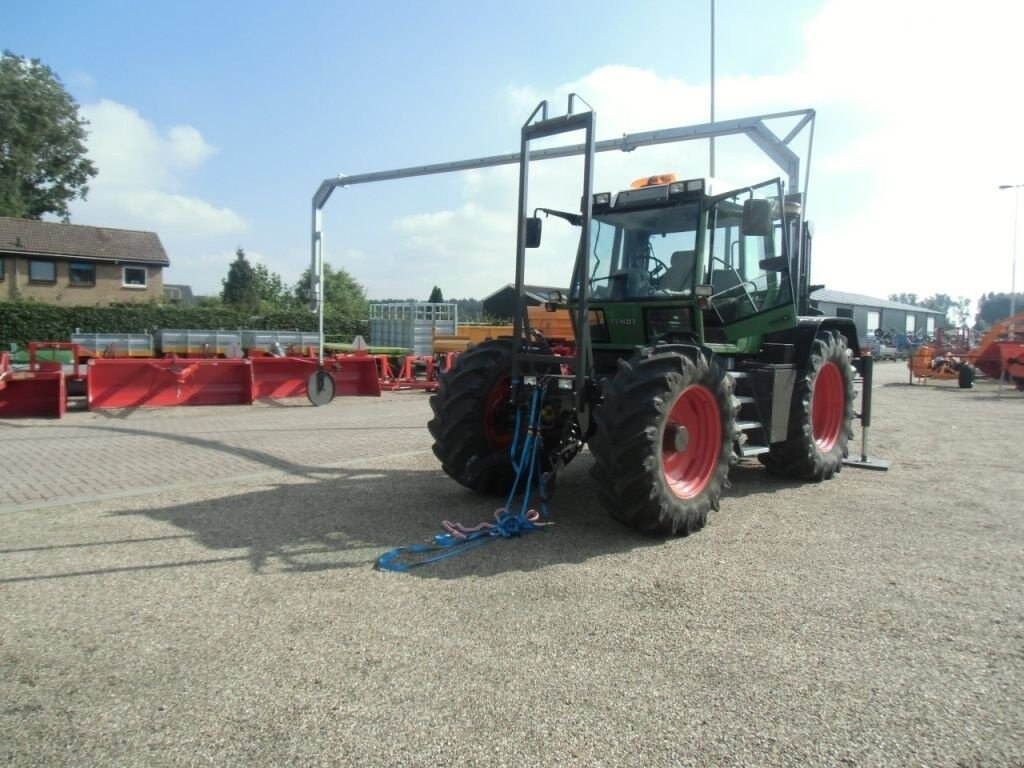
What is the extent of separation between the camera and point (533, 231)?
5977 mm

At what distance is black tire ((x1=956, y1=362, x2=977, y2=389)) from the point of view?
20.6 meters

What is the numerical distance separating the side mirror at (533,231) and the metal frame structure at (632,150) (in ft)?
2.13

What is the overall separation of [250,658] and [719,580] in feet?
9.01

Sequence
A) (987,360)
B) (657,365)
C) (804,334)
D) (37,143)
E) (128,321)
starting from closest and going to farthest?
(657,365), (804,334), (987,360), (128,321), (37,143)

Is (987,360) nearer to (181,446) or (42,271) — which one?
(181,446)

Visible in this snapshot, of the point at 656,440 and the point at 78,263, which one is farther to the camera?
the point at 78,263

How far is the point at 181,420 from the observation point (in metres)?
11.4

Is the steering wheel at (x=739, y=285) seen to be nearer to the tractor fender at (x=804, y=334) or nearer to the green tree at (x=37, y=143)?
the tractor fender at (x=804, y=334)

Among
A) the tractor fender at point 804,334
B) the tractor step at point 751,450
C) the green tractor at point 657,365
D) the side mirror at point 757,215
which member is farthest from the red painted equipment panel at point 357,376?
the side mirror at point 757,215

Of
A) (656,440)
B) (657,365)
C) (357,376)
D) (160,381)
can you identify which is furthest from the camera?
(357,376)

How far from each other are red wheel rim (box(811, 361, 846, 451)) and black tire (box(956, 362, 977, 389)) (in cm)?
1533

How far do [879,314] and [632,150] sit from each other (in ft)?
176

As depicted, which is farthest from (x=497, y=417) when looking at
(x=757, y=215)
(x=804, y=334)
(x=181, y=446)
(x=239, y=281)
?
(x=239, y=281)

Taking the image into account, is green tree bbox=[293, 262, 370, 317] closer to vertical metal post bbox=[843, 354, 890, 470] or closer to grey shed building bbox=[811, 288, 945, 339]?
grey shed building bbox=[811, 288, 945, 339]
